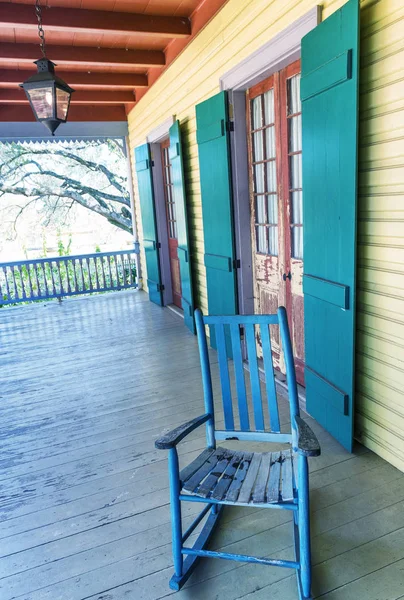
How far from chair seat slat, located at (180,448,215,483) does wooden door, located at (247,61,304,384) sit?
1.45 meters

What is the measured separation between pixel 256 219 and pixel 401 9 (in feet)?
6.17

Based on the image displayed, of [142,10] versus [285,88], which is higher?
[142,10]

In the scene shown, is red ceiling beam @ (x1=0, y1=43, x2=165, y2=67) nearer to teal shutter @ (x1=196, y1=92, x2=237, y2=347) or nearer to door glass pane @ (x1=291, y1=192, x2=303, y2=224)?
teal shutter @ (x1=196, y1=92, x2=237, y2=347)

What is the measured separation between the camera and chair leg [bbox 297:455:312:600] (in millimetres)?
1363

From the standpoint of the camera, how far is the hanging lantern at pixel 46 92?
2980 millimetres

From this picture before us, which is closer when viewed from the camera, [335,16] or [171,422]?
[335,16]

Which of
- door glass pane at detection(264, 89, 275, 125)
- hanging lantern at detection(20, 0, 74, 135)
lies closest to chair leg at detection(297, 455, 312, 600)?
door glass pane at detection(264, 89, 275, 125)

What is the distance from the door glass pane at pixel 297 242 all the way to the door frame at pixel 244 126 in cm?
64

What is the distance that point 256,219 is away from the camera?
11.5 feet

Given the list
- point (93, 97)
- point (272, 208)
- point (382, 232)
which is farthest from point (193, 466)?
point (93, 97)

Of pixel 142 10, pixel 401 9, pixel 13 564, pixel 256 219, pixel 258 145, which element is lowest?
pixel 13 564

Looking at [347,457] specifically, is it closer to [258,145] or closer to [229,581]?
[229,581]

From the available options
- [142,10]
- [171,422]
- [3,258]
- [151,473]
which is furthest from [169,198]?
[3,258]

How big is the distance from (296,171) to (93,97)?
4442 millimetres
